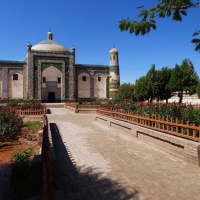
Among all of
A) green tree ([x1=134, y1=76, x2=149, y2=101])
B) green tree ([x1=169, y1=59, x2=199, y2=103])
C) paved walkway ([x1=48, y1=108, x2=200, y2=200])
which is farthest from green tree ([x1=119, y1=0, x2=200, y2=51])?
green tree ([x1=134, y1=76, x2=149, y2=101])

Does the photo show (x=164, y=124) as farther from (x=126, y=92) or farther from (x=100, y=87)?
(x=100, y=87)

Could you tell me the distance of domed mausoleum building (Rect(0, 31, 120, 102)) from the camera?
34.0 metres

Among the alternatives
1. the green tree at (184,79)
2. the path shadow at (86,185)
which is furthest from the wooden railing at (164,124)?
the green tree at (184,79)

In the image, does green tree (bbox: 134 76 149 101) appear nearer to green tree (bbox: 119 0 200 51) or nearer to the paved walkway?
the paved walkway

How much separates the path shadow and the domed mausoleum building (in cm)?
3036

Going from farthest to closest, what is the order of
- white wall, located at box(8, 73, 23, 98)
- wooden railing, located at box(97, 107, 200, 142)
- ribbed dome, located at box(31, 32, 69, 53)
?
ribbed dome, located at box(31, 32, 69, 53) < white wall, located at box(8, 73, 23, 98) < wooden railing, located at box(97, 107, 200, 142)

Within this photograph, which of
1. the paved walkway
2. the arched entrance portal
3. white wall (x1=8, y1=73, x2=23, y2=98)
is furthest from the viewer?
the arched entrance portal

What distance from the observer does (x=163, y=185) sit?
401 cm

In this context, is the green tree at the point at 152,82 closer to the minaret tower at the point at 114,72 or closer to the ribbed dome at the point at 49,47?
the minaret tower at the point at 114,72

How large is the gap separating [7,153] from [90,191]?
2818 mm

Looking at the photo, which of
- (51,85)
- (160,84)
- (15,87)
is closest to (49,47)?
(51,85)

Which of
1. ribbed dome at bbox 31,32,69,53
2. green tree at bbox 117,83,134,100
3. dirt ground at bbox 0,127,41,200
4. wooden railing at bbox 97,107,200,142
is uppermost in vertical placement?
ribbed dome at bbox 31,32,69,53

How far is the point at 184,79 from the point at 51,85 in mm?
20853

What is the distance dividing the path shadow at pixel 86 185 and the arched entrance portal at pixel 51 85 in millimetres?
32483
